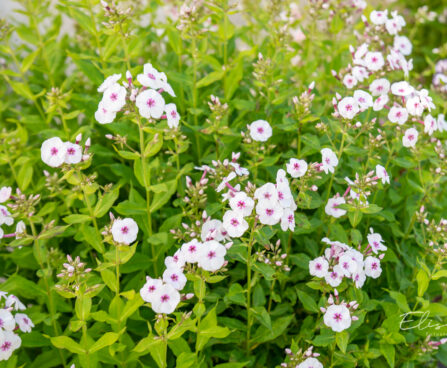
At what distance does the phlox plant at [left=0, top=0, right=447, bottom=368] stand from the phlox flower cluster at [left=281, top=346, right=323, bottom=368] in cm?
1

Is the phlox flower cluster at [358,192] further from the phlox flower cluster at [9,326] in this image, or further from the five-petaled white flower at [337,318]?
the phlox flower cluster at [9,326]

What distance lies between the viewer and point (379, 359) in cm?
229

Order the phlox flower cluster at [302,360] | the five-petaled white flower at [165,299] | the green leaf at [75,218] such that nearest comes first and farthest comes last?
the five-petaled white flower at [165,299], the phlox flower cluster at [302,360], the green leaf at [75,218]

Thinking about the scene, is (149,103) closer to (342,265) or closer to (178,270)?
(178,270)

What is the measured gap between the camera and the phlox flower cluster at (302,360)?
1.87 meters

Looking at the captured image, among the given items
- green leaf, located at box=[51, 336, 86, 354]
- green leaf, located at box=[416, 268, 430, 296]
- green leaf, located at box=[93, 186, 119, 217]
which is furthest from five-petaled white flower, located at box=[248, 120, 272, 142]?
green leaf, located at box=[51, 336, 86, 354]

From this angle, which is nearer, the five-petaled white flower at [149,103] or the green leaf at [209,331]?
the five-petaled white flower at [149,103]

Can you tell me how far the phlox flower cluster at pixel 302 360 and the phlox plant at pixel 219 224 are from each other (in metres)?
0.01

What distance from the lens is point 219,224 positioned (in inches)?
74.1

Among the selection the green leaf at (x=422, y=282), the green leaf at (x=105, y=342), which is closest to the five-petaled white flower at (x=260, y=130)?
the green leaf at (x=422, y=282)

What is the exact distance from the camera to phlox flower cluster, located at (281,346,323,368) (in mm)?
1874

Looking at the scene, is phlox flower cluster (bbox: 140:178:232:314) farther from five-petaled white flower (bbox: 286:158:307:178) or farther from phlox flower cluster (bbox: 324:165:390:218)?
phlox flower cluster (bbox: 324:165:390:218)

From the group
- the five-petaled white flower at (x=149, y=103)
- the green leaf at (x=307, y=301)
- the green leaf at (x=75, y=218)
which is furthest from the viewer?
the green leaf at (x=307, y=301)

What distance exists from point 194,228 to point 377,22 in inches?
58.1
